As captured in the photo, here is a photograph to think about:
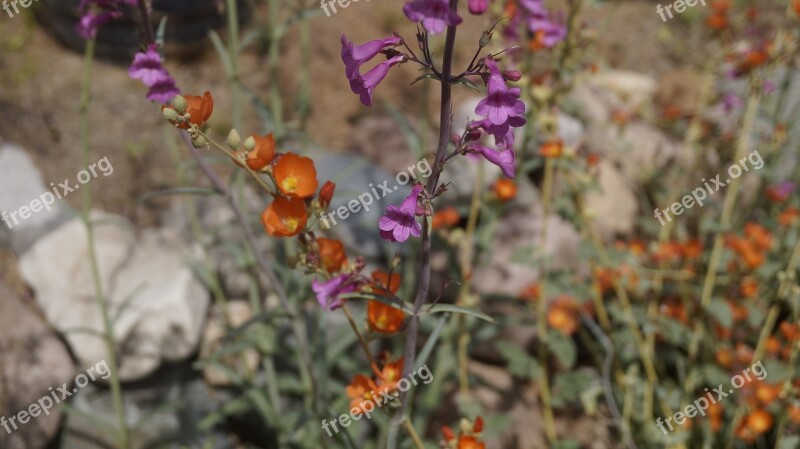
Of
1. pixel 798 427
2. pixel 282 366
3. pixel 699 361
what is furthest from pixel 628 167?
pixel 282 366

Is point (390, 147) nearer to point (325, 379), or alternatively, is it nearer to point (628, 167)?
point (628, 167)

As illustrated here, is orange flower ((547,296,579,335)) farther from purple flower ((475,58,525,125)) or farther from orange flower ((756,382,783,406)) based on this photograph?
purple flower ((475,58,525,125))

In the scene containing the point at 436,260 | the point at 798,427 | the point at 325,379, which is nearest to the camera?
the point at 325,379

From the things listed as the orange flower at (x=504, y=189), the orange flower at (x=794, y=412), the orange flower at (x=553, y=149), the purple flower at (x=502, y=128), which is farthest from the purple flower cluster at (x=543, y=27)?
the orange flower at (x=794, y=412)

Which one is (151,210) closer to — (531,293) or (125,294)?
Answer: (125,294)

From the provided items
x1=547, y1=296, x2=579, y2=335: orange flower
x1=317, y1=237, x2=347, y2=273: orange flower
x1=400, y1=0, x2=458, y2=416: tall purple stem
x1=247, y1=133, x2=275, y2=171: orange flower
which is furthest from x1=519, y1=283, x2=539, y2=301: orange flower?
x1=247, y1=133, x2=275, y2=171: orange flower
